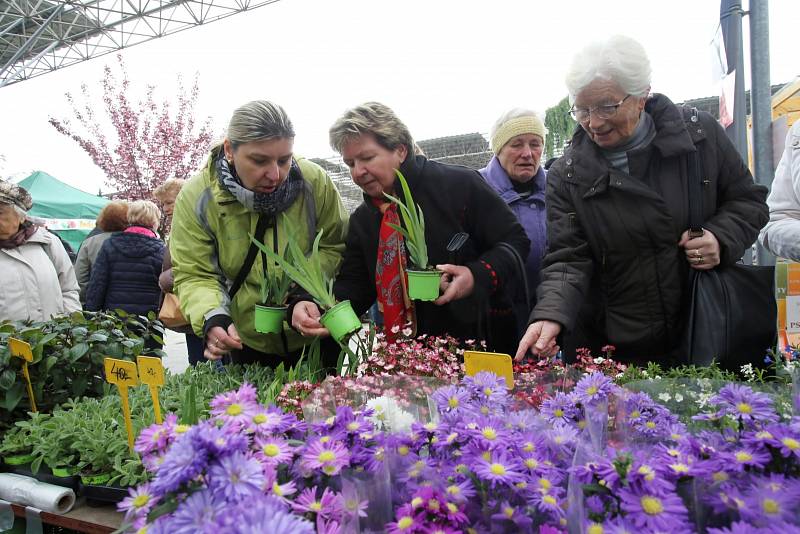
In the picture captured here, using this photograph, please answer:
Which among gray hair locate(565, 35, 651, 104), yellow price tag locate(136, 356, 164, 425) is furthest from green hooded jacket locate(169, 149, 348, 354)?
gray hair locate(565, 35, 651, 104)

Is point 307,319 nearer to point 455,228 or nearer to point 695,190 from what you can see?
point 455,228

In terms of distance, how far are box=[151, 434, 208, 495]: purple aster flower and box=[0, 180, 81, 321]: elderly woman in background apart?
9.12 ft

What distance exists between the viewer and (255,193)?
194 centimetres

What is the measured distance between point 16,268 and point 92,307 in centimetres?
96

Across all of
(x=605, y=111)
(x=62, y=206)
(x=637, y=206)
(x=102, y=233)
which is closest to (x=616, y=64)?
(x=605, y=111)

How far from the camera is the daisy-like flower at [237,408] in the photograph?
0.71 metres

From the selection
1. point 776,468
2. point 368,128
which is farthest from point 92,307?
point 776,468

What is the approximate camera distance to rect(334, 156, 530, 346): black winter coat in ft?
6.23

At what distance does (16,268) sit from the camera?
3.05 metres

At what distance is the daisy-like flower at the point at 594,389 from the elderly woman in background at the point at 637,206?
2.25 ft

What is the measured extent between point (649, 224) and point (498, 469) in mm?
1279

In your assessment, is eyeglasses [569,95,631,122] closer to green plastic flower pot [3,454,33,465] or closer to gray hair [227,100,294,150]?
gray hair [227,100,294,150]

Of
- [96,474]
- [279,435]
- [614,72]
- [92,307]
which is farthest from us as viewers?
[92,307]

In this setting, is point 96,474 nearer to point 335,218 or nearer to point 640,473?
point 335,218
